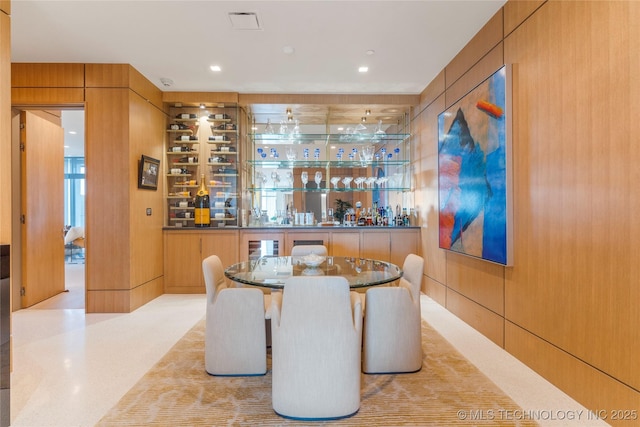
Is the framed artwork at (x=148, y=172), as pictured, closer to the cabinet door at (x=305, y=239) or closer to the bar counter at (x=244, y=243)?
the bar counter at (x=244, y=243)

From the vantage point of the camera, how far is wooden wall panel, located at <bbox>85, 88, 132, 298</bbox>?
14.0 ft

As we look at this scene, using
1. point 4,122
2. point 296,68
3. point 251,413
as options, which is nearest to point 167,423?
point 251,413

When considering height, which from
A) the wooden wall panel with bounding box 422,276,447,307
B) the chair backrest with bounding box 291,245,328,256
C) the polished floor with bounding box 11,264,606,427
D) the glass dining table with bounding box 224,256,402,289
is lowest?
the polished floor with bounding box 11,264,606,427

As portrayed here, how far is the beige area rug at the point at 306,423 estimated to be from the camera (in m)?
2.02

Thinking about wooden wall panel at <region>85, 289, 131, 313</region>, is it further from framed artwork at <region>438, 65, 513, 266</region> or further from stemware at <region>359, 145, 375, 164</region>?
framed artwork at <region>438, 65, 513, 266</region>

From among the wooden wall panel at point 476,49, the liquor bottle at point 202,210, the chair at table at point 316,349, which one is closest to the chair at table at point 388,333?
the chair at table at point 316,349

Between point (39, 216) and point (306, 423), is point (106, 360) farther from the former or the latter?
point (39, 216)

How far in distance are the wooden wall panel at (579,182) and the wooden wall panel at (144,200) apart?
4.37 m

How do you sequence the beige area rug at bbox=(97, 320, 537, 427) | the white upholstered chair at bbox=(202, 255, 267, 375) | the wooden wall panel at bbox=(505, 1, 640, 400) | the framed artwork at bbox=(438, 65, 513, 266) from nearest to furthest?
the wooden wall panel at bbox=(505, 1, 640, 400) → the beige area rug at bbox=(97, 320, 537, 427) → the white upholstered chair at bbox=(202, 255, 267, 375) → the framed artwork at bbox=(438, 65, 513, 266)

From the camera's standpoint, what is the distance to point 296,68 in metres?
4.37

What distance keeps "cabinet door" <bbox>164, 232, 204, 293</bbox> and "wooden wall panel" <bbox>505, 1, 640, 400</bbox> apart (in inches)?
167

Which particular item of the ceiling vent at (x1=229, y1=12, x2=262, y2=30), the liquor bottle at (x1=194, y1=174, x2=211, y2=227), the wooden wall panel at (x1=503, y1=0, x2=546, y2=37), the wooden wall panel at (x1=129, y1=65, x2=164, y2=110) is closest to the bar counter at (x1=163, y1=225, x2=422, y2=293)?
the liquor bottle at (x1=194, y1=174, x2=211, y2=227)

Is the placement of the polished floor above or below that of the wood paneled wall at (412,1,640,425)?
below

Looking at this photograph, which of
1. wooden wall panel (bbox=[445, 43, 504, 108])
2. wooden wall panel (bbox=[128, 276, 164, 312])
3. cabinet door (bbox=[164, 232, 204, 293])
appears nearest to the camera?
wooden wall panel (bbox=[445, 43, 504, 108])
